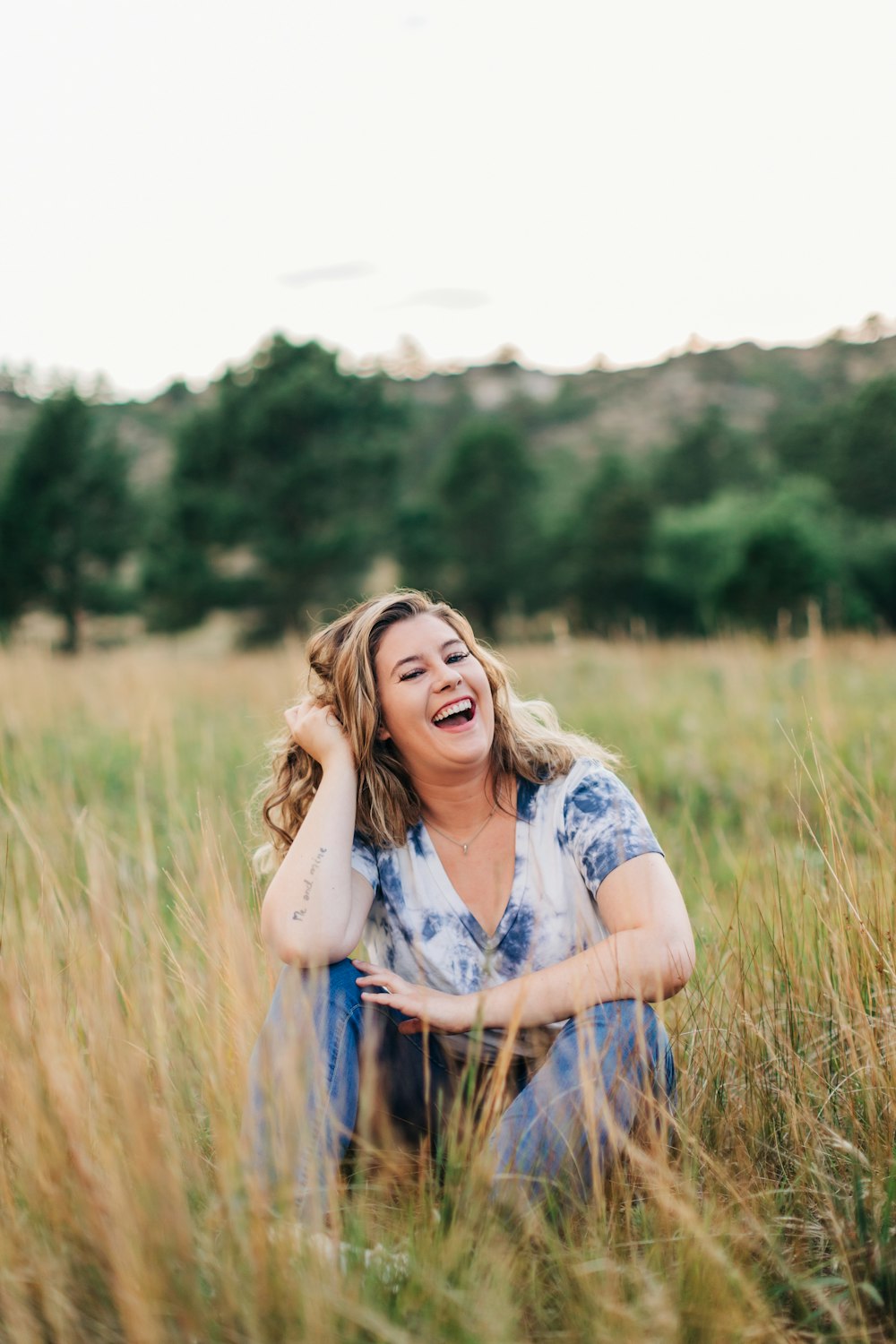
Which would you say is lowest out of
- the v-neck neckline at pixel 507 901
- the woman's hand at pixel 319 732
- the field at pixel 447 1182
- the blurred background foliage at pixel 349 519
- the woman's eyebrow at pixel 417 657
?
the field at pixel 447 1182

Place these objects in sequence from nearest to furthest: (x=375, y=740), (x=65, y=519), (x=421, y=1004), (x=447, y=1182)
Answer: (x=447, y=1182) → (x=421, y=1004) → (x=375, y=740) → (x=65, y=519)

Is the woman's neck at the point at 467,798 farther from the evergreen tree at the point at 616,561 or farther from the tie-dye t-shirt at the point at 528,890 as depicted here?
the evergreen tree at the point at 616,561

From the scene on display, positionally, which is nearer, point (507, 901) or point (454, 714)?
point (507, 901)

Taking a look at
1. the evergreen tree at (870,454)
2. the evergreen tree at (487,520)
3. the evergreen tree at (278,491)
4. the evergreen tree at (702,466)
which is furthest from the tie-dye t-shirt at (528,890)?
the evergreen tree at (702,466)

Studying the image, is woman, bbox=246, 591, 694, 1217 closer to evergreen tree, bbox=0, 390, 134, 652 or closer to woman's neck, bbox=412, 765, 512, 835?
woman's neck, bbox=412, 765, 512, 835

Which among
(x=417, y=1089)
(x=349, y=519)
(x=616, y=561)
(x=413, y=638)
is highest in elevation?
(x=349, y=519)

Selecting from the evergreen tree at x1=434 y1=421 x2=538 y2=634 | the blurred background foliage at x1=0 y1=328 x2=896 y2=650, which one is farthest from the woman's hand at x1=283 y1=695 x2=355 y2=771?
the evergreen tree at x1=434 y1=421 x2=538 y2=634

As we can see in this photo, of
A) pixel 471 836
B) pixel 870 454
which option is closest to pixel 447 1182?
pixel 471 836

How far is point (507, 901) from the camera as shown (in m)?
2.12

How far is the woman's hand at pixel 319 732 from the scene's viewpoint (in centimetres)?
227

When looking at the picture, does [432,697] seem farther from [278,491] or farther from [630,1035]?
[278,491]

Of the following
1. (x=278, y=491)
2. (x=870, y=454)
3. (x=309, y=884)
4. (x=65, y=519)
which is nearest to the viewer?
(x=309, y=884)

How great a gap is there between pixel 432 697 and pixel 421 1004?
66 cm

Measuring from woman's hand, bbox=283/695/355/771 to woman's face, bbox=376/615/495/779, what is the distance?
0.11m
